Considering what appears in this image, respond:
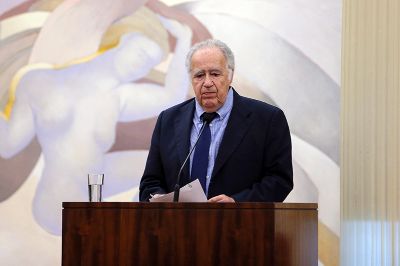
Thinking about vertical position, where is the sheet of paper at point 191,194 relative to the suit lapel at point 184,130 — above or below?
below

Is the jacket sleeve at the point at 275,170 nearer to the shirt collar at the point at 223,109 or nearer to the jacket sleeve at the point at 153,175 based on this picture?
the shirt collar at the point at 223,109

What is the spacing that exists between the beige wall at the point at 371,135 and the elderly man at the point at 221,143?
56.0 inches

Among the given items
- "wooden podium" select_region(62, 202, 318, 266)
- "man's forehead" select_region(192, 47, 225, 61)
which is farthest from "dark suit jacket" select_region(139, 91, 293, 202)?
"wooden podium" select_region(62, 202, 318, 266)

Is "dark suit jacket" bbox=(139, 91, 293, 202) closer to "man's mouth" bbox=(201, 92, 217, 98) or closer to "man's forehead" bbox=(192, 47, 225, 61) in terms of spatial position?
"man's mouth" bbox=(201, 92, 217, 98)

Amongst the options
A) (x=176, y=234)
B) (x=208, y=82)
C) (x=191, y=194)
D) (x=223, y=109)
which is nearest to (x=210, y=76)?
(x=208, y=82)

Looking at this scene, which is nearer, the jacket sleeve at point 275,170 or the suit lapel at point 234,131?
the jacket sleeve at point 275,170

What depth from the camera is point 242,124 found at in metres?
3.09

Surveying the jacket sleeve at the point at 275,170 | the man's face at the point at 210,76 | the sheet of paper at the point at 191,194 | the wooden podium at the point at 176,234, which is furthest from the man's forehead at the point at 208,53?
the wooden podium at the point at 176,234

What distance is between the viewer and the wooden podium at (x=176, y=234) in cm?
238

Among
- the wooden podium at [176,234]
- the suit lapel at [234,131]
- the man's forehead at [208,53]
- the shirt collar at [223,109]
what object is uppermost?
the man's forehead at [208,53]

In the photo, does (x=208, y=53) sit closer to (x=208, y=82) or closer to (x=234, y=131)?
(x=208, y=82)

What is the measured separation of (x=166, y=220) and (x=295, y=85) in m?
2.45

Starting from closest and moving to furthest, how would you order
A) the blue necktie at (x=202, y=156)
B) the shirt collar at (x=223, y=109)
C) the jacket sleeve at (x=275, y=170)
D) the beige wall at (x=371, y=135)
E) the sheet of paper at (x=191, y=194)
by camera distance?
1. the sheet of paper at (x=191, y=194)
2. the jacket sleeve at (x=275, y=170)
3. the blue necktie at (x=202, y=156)
4. the shirt collar at (x=223, y=109)
5. the beige wall at (x=371, y=135)

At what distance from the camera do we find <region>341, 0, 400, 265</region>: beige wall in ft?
14.2
